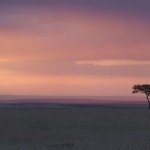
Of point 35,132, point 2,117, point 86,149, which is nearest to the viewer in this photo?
point 86,149

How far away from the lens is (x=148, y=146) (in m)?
22.3

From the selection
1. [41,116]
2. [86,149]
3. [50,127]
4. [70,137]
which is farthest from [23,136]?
[41,116]

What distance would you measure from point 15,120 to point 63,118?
5.39 meters

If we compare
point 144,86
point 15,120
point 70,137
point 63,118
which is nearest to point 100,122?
point 63,118

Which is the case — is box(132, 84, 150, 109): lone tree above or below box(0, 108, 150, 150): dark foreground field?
above

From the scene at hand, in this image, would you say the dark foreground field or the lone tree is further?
the lone tree

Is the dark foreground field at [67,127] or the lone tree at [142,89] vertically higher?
the lone tree at [142,89]

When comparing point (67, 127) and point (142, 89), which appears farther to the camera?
point (142, 89)

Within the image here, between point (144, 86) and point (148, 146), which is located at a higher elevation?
point (144, 86)

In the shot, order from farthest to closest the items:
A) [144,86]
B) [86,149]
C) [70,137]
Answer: [144,86]
[70,137]
[86,149]

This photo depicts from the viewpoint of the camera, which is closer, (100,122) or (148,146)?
(148,146)

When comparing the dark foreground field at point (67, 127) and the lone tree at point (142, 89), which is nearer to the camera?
the dark foreground field at point (67, 127)

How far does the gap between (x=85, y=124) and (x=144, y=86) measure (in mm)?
73840

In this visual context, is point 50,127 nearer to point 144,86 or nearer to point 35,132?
point 35,132
